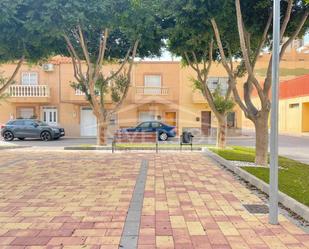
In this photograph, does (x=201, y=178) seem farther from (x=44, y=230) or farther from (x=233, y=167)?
(x=44, y=230)

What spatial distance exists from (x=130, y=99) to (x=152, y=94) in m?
1.83

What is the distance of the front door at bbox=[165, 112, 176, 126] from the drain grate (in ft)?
70.2

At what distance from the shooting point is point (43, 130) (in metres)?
24.0

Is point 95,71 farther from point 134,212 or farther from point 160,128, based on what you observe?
point 134,212

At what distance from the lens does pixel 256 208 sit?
18.1ft

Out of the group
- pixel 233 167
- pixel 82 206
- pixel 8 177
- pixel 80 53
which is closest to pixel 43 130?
pixel 80 53

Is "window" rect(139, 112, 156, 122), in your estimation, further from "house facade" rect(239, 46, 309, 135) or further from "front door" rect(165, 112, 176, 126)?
"house facade" rect(239, 46, 309, 135)

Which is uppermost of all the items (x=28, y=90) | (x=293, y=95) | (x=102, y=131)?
(x=293, y=95)

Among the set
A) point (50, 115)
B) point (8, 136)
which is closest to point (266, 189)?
point (8, 136)

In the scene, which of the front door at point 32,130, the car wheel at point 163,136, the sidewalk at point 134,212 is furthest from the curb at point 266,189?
the front door at point 32,130

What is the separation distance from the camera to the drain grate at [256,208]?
17.4 feet

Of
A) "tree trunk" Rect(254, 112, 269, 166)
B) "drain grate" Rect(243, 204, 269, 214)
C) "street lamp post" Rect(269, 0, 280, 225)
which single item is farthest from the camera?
"tree trunk" Rect(254, 112, 269, 166)

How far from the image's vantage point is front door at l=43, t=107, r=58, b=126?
27573 millimetres

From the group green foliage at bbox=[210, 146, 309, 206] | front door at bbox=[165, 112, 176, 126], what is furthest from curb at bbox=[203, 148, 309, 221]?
front door at bbox=[165, 112, 176, 126]
